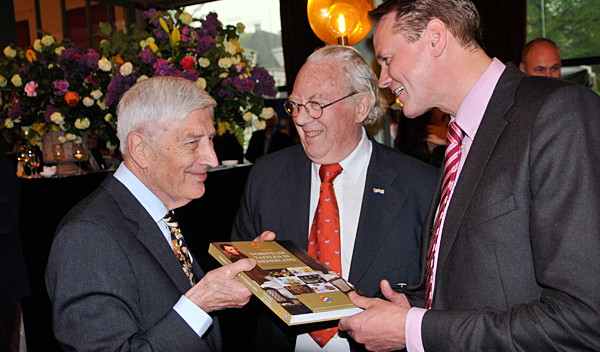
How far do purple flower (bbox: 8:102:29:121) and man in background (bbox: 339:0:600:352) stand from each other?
3124 mm

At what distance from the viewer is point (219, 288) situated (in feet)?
4.74

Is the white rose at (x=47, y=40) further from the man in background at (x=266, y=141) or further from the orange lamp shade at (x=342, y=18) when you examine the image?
the man in background at (x=266, y=141)

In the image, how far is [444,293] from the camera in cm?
134

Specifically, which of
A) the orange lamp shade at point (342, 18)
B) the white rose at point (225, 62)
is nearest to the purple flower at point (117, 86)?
the white rose at point (225, 62)

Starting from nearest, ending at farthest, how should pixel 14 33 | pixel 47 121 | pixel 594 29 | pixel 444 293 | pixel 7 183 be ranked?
pixel 444 293, pixel 7 183, pixel 47 121, pixel 594 29, pixel 14 33

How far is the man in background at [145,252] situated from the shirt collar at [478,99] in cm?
79

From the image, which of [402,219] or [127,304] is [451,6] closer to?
[402,219]

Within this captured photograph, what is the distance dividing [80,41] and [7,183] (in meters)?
7.72

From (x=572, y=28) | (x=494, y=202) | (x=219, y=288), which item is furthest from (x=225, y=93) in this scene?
(x=572, y=28)

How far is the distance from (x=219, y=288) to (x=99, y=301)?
1.12 feet

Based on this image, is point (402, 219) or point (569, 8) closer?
point (402, 219)

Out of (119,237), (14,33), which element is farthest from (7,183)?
(14,33)

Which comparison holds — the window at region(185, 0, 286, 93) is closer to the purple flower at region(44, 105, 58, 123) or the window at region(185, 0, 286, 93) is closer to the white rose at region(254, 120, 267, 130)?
the white rose at region(254, 120, 267, 130)

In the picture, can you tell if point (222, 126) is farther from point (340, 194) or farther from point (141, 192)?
point (141, 192)
